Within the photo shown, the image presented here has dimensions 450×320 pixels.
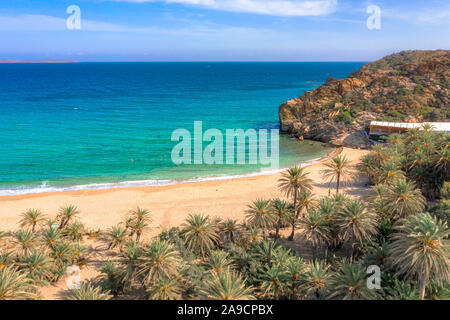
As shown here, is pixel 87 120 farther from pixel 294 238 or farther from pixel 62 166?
pixel 294 238

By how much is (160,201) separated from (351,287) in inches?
920

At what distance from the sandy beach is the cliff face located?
19.3 metres

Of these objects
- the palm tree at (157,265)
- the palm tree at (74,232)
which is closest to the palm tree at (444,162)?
the palm tree at (157,265)

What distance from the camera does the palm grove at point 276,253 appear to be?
15.0 metres

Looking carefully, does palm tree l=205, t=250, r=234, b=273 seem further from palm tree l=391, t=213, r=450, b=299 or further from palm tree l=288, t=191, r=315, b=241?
palm tree l=391, t=213, r=450, b=299

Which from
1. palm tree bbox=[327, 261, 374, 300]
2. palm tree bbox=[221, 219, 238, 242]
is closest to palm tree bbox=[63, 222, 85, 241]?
palm tree bbox=[221, 219, 238, 242]

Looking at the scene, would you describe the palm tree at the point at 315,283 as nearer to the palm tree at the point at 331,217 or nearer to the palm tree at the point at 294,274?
the palm tree at the point at 294,274

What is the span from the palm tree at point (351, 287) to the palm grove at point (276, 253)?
0.05 meters

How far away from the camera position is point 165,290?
54.0 feet

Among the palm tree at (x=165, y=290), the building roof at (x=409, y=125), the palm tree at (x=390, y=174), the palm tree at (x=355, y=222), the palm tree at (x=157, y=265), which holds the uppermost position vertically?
the building roof at (x=409, y=125)

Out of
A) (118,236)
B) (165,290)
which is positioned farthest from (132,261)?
(118,236)

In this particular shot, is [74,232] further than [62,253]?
Yes

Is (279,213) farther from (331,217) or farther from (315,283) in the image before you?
(315,283)

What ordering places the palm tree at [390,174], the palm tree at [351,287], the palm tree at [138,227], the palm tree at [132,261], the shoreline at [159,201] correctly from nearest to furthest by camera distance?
the palm tree at [351,287] → the palm tree at [132,261] → the palm tree at [138,227] → the palm tree at [390,174] → the shoreline at [159,201]
